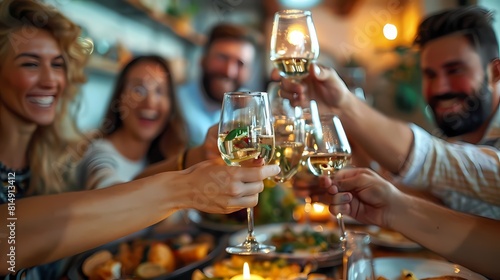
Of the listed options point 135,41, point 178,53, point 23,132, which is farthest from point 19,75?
point 178,53

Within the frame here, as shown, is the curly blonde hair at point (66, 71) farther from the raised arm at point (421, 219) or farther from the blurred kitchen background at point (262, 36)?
the raised arm at point (421, 219)

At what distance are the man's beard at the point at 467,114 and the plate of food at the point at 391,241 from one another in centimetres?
38

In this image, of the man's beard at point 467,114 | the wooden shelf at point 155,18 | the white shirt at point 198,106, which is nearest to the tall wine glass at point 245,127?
the man's beard at point 467,114

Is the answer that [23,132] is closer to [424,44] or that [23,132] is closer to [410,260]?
[410,260]

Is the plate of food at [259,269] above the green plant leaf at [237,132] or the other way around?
the other way around

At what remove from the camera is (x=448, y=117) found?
1453 mm

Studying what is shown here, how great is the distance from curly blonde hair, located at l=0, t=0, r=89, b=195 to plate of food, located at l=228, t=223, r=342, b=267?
52cm

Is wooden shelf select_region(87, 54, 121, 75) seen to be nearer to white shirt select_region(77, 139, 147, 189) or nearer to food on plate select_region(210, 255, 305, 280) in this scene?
white shirt select_region(77, 139, 147, 189)

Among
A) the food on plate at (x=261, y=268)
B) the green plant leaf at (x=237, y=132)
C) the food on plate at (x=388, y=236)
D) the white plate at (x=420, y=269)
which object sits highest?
the green plant leaf at (x=237, y=132)

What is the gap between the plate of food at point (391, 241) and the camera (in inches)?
47.9

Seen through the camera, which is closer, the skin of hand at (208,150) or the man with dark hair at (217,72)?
the skin of hand at (208,150)

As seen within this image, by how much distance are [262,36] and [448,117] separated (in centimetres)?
248

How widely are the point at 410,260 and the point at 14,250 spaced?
2.30 ft

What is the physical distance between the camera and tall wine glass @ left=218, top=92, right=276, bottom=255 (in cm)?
70
